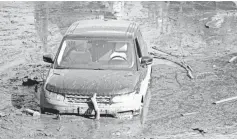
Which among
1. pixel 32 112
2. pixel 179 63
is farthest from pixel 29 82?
pixel 179 63

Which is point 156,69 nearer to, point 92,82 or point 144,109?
point 144,109

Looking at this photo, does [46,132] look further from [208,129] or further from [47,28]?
[47,28]

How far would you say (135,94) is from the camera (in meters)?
9.54

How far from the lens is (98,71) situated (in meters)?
9.98

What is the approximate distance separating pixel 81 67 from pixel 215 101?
11.1 ft

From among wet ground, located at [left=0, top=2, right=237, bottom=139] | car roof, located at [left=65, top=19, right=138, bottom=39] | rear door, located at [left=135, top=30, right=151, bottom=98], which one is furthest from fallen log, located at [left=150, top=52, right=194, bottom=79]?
car roof, located at [left=65, top=19, right=138, bottom=39]

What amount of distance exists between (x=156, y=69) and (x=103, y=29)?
14.4 feet

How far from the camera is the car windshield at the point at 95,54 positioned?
10156mm

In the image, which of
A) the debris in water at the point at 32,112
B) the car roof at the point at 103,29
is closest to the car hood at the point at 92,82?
the debris in water at the point at 32,112

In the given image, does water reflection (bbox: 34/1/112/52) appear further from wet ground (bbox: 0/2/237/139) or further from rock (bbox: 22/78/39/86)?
rock (bbox: 22/78/39/86)

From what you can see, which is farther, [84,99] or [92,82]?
[92,82]

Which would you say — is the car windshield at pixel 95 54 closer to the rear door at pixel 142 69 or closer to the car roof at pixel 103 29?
the car roof at pixel 103 29

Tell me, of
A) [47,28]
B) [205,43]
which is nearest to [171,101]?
[205,43]

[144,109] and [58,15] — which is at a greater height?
[144,109]
